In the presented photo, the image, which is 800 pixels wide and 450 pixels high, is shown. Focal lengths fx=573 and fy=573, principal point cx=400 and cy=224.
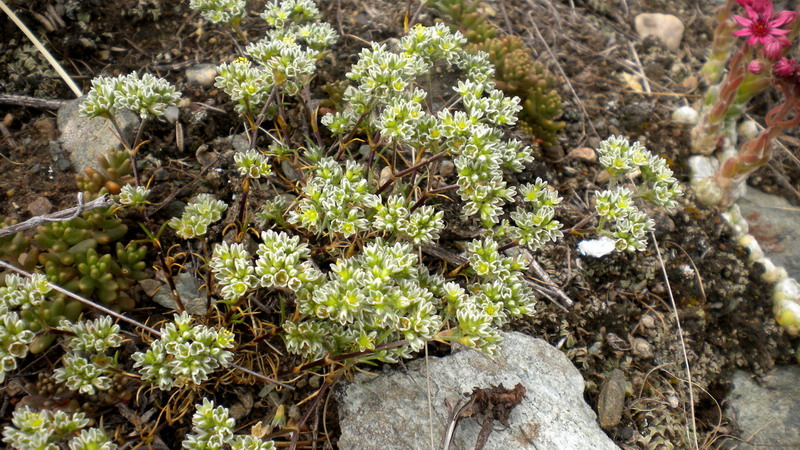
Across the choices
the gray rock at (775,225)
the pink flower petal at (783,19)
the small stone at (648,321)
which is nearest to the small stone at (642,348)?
the small stone at (648,321)

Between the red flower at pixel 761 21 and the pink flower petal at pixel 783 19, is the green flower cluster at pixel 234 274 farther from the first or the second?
the pink flower petal at pixel 783 19

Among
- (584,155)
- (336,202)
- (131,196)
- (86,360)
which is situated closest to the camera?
(86,360)

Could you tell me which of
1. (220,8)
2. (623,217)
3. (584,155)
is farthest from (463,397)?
(220,8)

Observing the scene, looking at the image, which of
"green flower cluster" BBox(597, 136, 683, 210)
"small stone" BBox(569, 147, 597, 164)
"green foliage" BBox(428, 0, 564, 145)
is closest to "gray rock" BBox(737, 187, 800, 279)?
"small stone" BBox(569, 147, 597, 164)

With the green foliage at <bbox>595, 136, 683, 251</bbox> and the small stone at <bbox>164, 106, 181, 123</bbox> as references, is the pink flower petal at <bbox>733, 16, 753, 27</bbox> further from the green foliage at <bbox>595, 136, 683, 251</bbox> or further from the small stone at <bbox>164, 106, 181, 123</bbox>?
the small stone at <bbox>164, 106, 181, 123</bbox>

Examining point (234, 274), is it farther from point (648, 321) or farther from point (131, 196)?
point (648, 321)

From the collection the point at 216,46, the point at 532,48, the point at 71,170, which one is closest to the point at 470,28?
the point at 532,48

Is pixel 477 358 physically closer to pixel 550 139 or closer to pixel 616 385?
pixel 616 385
